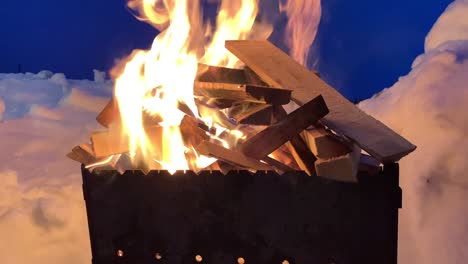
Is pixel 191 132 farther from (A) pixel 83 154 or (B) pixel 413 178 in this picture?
(B) pixel 413 178

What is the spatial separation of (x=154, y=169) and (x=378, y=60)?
16.1 feet

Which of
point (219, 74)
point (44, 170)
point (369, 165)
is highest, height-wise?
point (219, 74)

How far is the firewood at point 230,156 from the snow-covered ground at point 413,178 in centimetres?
137

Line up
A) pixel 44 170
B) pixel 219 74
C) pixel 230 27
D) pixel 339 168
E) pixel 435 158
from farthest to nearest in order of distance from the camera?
pixel 44 170 < pixel 435 158 < pixel 230 27 < pixel 219 74 < pixel 339 168

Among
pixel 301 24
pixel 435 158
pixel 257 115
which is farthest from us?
pixel 301 24

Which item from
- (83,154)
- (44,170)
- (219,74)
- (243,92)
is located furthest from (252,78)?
(44,170)

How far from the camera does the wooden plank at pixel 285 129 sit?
6.48 feet

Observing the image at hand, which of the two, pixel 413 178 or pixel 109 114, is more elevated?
pixel 109 114

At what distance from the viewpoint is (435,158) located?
311 centimetres

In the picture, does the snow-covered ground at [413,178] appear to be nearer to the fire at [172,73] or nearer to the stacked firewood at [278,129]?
the stacked firewood at [278,129]

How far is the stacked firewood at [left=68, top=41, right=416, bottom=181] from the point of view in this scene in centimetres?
194

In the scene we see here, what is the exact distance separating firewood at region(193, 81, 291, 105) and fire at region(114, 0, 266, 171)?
0.42 feet

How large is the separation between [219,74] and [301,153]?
2.08ft

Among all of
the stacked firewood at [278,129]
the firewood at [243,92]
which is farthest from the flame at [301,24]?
the firewood at [243,92]
